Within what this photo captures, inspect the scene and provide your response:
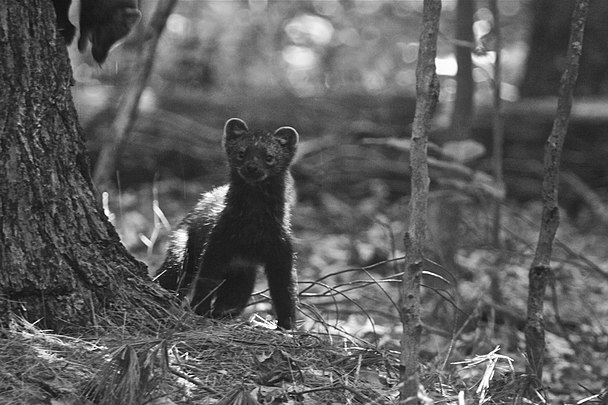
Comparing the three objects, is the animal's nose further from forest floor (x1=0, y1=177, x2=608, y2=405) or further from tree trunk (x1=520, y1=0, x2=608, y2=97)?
tree trunk (x1=520, y1=0, x2=608, y2=97)

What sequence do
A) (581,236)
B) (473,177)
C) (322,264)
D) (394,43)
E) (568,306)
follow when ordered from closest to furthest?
(473,177) < (568,306) < (322,264) < (581,236) < (394,43)

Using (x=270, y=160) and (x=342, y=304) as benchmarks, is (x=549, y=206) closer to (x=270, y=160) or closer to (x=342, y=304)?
(x=270, y=160)

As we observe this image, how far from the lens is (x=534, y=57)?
10.7m

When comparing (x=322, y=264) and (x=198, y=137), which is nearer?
(x=322, y=264)

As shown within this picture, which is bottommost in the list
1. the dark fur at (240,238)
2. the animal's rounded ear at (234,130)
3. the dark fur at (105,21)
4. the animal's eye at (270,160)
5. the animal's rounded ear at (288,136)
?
the dark fur at (240,238)

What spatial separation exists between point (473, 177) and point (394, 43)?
30.2 feet

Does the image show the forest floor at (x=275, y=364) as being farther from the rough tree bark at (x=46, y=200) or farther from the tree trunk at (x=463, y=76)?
the tree trunk at (x=463, y=76)

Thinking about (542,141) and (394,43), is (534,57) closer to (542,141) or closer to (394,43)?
(542,141)

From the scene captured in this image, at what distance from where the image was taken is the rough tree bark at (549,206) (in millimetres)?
3867

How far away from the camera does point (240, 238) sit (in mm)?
4297

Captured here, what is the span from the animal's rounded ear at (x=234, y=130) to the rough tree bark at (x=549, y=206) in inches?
71.5

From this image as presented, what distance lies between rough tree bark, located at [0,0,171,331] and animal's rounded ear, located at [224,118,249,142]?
1.25 meters

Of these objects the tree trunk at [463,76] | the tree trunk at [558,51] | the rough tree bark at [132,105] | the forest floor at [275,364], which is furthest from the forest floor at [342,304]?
the tree trunk at [558,51]

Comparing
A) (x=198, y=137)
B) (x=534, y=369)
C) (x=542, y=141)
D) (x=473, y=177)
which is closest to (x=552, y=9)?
(x=542, y=141)
